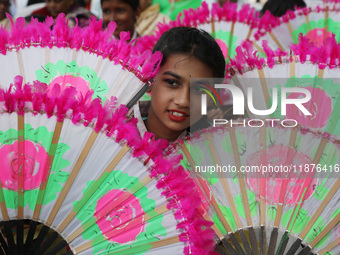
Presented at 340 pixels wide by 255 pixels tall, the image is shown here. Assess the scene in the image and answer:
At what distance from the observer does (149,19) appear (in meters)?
3.70

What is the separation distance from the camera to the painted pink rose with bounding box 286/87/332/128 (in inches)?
54.8

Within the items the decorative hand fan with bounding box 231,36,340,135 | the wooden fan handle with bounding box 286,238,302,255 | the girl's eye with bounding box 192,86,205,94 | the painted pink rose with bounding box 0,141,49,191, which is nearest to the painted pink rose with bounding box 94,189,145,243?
the painted pink rose with bounding box 0,141,49,191

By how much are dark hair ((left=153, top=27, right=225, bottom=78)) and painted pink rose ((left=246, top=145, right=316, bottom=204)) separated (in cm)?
55

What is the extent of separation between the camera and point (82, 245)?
3.75ft

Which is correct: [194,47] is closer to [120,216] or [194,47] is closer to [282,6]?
[120,216]

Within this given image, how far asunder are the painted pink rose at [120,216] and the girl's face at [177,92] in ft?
1.83

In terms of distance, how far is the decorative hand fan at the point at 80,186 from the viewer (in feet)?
3.71

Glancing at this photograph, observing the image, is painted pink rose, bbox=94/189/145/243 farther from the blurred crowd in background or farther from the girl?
the blurred crowd in background

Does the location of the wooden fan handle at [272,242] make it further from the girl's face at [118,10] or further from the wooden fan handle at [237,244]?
the girl's face at [118,10]

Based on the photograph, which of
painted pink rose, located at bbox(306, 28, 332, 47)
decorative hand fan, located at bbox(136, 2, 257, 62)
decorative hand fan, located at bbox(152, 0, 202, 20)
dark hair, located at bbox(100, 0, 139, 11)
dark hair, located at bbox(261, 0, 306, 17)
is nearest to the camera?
painted pink rose, located at bbox(306, 28, 332, 47)

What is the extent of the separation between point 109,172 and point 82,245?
0.19 meters

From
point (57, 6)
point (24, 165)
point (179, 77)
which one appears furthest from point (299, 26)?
point (57, 6)

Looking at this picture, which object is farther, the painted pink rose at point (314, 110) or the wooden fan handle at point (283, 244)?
the painted pink rose at point (314, 110)

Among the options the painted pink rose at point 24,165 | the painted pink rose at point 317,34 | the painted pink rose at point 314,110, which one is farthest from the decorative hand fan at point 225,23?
the painted pink rose at point 24,165
